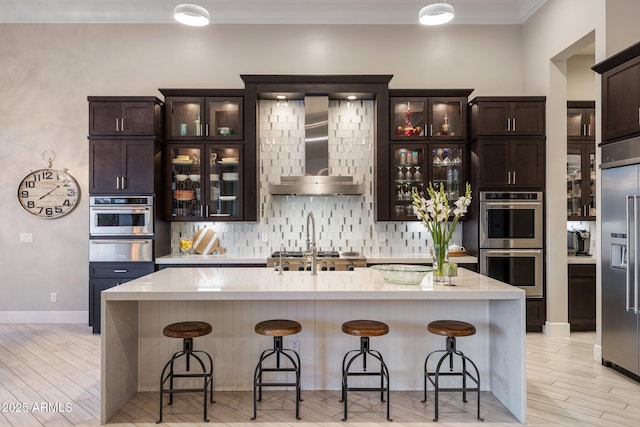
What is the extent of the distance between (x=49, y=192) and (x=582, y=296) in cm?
684

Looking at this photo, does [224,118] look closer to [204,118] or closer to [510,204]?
[204,118]

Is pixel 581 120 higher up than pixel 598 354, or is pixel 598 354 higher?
pixel 581 120

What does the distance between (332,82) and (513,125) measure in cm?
224

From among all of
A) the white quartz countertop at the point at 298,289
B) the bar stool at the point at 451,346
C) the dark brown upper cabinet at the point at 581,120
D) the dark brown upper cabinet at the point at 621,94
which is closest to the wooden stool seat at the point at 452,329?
the bar stool at the point at 451,346

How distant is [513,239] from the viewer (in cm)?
502

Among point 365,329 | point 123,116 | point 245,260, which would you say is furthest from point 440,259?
point 123,116

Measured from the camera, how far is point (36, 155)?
5.53 metres

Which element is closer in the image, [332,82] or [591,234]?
[332,82]

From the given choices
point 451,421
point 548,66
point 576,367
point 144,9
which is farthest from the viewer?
point 144,9

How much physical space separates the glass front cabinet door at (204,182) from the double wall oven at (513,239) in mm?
3020

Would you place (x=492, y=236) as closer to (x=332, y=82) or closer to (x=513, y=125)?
(x=513, y=125)

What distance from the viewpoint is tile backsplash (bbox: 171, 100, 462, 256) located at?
5.55 m

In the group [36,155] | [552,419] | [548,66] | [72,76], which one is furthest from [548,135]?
[36,155]

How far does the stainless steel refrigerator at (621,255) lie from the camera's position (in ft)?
11.4
